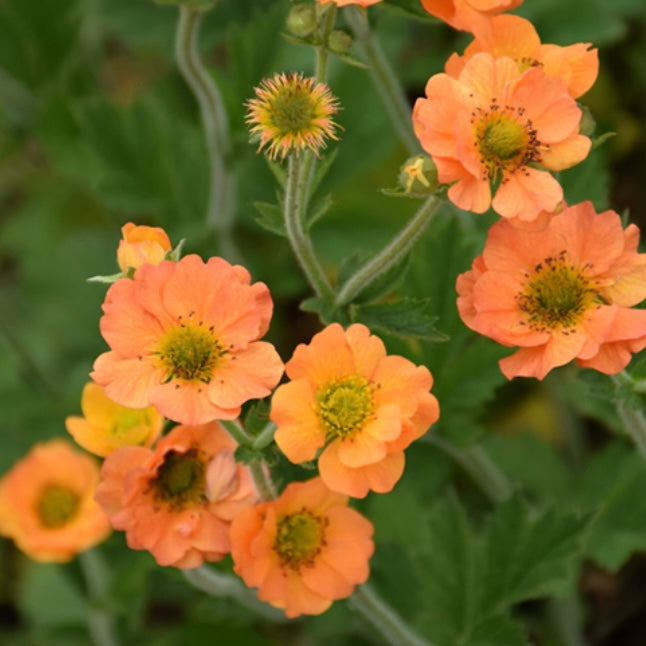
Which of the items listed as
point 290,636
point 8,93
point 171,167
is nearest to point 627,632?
point 290,636

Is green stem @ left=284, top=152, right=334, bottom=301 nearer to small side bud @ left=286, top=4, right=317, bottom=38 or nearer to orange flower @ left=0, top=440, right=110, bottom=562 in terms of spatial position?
small side bud @ left=286, top=4, right=317, bottom=38

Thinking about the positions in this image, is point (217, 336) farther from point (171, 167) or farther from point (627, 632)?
point (627, 632)

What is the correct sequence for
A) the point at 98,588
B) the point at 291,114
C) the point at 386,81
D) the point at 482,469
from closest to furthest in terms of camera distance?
the point at 291,114, the point at 386,81, the point at 482,469, the point at 98,588

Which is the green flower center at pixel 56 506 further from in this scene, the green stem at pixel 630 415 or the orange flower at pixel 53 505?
the green stem at pixel 630 415

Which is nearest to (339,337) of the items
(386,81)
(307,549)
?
(307,549)

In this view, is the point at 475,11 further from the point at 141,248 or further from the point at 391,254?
the point at 141,248

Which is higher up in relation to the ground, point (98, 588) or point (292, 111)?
point (292, 111)

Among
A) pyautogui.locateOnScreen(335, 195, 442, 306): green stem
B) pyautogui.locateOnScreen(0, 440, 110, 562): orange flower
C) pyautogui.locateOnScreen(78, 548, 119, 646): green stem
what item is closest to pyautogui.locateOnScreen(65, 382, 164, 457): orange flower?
pyautogui.locateOnScreen(335, 195, 442, 306): green stem
